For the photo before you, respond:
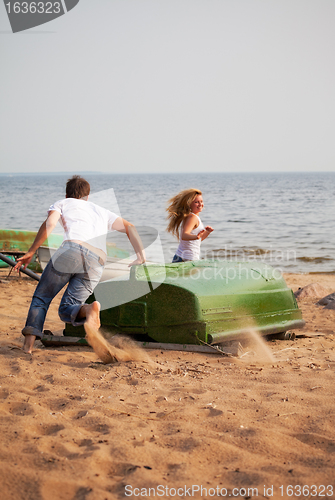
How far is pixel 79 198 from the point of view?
4.61 meters

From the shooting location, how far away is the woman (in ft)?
19.1

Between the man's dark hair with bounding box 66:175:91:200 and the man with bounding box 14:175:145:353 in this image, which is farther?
the man's dark hair with bounding box 66:175:91:200

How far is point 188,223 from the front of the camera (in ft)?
19.1

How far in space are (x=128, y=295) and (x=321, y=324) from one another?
3129 millimetres

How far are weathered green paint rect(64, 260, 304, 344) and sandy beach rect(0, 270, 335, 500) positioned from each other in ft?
0.90

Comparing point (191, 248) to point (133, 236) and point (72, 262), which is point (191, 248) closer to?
point (133, 236)

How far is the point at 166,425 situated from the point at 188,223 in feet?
10.9

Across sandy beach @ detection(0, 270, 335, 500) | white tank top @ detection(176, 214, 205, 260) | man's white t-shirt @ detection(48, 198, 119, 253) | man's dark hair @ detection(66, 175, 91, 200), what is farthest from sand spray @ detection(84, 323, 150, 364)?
white tank top @ detection(176, 214, 205, 260)

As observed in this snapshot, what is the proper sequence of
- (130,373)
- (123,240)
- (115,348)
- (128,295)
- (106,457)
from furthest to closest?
1. (123,240)
2. (128,295)
3. (115,348)
4. (130,373)
5. (106,457)

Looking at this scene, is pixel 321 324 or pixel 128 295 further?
pixel 321 324

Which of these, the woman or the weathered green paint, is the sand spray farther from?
the woman

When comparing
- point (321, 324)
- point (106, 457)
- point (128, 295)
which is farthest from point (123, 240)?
point (106, 457)

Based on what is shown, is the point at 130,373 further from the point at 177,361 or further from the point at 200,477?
the point at 200,477

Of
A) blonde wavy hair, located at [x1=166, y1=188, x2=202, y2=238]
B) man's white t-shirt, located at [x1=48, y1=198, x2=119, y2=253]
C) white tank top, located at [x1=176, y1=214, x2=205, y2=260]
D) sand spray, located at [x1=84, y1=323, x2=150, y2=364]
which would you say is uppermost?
man's white t-shirt, located at [x1=48, y1=198, x2=119, y2=253]
